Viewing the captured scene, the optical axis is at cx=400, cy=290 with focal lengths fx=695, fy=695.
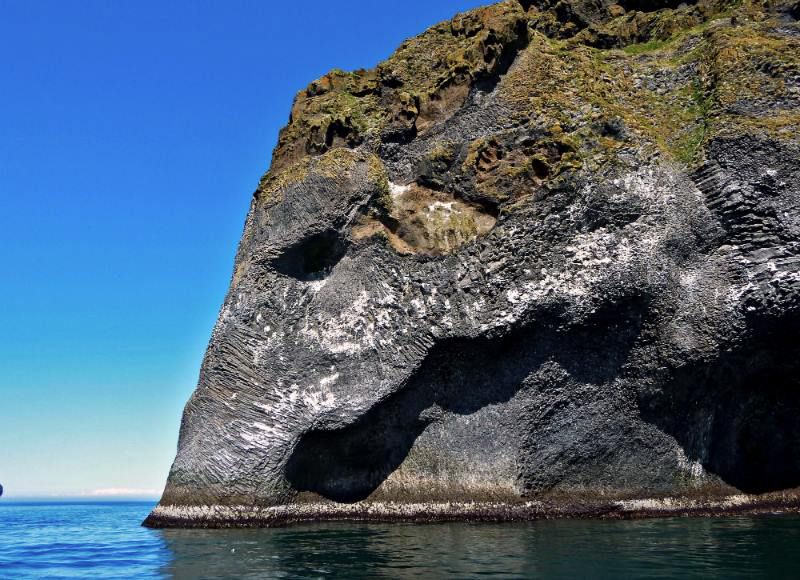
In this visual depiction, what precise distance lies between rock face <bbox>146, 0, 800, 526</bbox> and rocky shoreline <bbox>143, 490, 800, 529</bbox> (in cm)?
8

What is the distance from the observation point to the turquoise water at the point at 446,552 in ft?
35.9

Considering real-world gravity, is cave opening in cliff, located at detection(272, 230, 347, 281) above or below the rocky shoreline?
above

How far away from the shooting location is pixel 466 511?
19000 millimetres

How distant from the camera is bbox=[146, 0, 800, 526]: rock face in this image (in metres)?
18.4

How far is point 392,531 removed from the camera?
56.4 ft

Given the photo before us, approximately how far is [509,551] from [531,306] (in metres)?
7.44

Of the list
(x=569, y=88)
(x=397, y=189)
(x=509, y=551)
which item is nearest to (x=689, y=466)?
(x=509, y=551)

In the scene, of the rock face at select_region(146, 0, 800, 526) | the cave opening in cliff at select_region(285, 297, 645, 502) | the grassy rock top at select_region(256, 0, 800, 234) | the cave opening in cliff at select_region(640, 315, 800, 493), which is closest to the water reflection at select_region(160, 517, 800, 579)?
the rock face at select_region(146, 0, 800, 526)

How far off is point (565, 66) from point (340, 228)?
8.57m

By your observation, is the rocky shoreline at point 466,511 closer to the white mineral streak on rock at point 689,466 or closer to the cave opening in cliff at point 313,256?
the white mineral streak on rock at point 689,466

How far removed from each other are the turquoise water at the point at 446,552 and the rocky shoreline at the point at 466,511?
96 centimetres

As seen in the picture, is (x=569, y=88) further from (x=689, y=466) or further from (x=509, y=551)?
(x=509, y=551)

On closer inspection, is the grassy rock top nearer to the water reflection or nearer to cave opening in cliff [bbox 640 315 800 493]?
cave opening in cliff [bbox 640 315 800 493]

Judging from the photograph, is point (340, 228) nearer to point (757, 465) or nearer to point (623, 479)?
point (623, 479)
